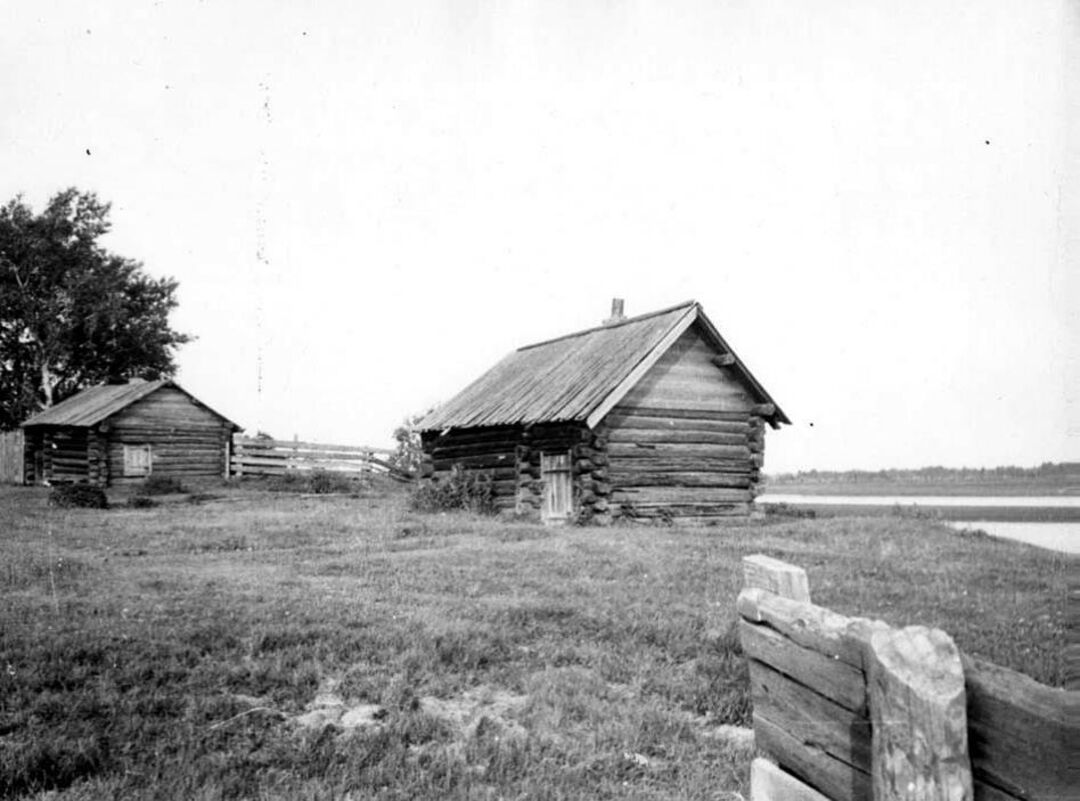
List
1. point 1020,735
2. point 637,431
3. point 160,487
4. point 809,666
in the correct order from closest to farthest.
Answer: point 1020,735 < point 809,666 < point 637,431 < point 160,487

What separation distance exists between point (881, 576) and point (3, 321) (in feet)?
155

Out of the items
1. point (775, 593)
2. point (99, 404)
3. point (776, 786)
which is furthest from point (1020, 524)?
point (99, 404)

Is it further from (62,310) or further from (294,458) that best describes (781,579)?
(62,310)

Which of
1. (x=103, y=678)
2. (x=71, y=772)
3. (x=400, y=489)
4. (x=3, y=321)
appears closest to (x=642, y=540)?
(x=103, y=678)

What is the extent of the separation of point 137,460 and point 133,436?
106cm

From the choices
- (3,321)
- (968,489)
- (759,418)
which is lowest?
(968,489)

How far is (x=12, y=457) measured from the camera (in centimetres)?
3912

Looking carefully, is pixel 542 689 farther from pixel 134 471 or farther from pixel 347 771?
pixel 134 471

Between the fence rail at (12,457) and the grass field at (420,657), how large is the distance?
30.6m

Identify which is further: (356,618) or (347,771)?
(356,618)

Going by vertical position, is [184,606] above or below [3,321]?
below

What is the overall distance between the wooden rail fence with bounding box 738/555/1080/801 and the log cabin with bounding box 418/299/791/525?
14.2 meters

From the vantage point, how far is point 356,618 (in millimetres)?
7781

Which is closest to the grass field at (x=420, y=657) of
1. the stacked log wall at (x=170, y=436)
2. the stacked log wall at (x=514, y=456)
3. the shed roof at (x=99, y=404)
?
the stacked log wall at (x=514, y=456)
